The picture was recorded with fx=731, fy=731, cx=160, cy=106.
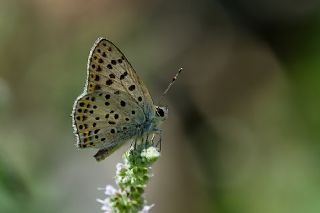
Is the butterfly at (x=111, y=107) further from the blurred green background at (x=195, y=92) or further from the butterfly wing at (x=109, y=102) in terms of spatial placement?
the blurred green background at (x=195, y=92)

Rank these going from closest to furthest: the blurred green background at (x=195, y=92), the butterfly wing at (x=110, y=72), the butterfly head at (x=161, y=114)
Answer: the butterfly wing at (x=110, y=72)
the butterfly head at (x=161, y=114)
the blurred green background at (x=195, y=92)

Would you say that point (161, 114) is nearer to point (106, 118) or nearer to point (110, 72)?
point (106, 118)

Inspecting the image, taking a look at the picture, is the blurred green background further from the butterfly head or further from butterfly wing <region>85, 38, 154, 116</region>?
butterfly wing <region>85, 38, 154, 116</region>

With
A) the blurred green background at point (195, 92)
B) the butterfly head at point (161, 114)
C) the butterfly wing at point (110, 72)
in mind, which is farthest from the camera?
the blurred green background at point (195, 92)

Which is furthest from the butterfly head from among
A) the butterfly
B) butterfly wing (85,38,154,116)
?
butterfly wing (85,38,154,116)

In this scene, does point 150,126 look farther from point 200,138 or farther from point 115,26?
point 115,26

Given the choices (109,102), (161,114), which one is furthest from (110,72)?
(161,114)

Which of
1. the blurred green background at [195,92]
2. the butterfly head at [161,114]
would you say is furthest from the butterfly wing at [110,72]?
the blurred green background at [195,92]
